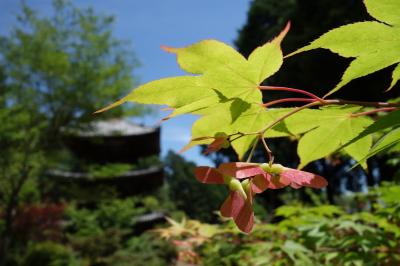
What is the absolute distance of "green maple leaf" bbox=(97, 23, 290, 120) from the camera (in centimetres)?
35

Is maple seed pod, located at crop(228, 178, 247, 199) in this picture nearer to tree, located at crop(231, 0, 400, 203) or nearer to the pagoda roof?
tree, located at crop(231, 0, 400, 203)

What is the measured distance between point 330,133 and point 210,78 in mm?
186

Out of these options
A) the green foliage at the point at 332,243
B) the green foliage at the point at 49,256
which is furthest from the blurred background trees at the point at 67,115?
the green foliage at the point at 332,243

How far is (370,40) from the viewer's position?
0.34 meters

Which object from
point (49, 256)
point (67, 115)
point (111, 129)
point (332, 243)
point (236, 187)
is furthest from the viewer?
point (111, 129)

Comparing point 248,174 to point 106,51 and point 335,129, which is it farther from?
point 106,51

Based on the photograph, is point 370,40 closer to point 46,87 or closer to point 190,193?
point 46,87

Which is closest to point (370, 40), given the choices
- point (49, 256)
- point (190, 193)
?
point (49, 256)

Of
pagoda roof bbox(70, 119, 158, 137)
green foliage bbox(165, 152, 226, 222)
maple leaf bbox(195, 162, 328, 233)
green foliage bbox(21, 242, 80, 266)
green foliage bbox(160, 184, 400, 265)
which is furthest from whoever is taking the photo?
green foliage bbox(165, 152, 226, 222)

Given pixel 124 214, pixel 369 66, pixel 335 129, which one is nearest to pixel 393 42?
pixel 369 66

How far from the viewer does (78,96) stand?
11508mm

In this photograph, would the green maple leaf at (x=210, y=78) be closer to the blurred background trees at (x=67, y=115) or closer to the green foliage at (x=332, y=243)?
the green foliage at (x=332, y=243)

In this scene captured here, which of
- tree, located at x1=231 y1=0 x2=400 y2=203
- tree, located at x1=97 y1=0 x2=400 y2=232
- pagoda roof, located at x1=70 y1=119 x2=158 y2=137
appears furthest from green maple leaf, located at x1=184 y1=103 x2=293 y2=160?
pagoda roof, located at x1=70 y1=119 x2=158 y2=137

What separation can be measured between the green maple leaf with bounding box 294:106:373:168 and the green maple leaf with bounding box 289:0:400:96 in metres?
0.09
